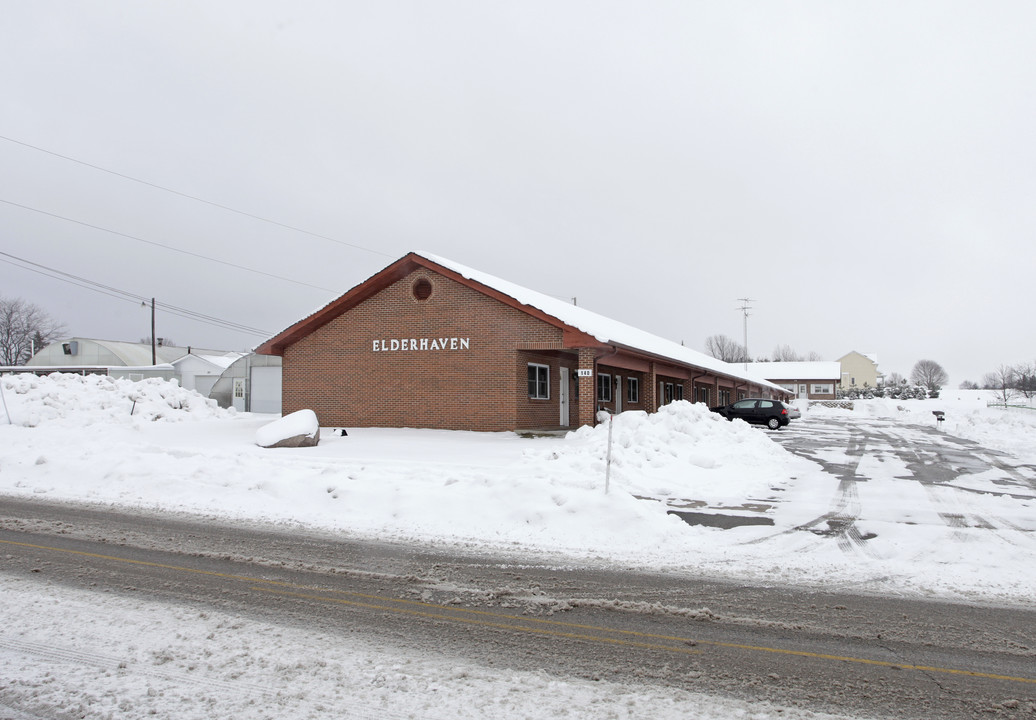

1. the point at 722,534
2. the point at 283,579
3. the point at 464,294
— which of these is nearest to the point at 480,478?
the point at 722,534

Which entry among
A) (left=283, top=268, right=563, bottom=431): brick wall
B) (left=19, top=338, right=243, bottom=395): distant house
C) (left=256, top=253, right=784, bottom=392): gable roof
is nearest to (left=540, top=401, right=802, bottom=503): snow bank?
(left=256, top=253, right=784, bottom=392): gable roof

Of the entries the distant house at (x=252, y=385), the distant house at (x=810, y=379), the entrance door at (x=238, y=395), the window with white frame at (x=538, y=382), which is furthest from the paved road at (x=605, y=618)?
the distant house at (x=810, y=379)

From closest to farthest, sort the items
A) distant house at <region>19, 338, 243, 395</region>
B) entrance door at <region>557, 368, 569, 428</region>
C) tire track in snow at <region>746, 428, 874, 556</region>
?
tire track in snow at <region>746, 428, 874, 556</region>, entrance door at <region>557, 368, 569, 428</region>, distant house at <region>19, 338, 243, 395</region>

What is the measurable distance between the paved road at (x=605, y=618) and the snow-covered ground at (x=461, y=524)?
1.25ft

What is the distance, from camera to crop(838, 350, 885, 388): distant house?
116 meters

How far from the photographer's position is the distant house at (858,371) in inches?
4548

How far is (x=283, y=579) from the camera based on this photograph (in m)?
6.30

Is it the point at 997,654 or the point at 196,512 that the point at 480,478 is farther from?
the point at 997,654

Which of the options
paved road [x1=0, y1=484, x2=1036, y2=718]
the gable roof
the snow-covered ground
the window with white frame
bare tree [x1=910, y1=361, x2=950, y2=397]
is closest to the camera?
the snow-covered ground

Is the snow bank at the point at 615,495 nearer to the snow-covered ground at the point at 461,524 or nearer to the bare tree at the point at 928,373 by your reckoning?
the snow-covered ground at the point at 461,524

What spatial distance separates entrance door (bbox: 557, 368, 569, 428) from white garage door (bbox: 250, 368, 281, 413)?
681 inches

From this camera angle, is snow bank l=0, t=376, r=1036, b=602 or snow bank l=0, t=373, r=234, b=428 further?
snow bank l=0, t=373, r=234, b=428

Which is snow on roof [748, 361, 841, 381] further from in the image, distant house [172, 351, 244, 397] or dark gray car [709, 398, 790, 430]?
distant house [172, 351, 244, 397]

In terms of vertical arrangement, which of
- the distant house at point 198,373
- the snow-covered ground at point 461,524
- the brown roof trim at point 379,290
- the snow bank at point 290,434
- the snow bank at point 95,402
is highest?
the brown roof trim at point 379,290
